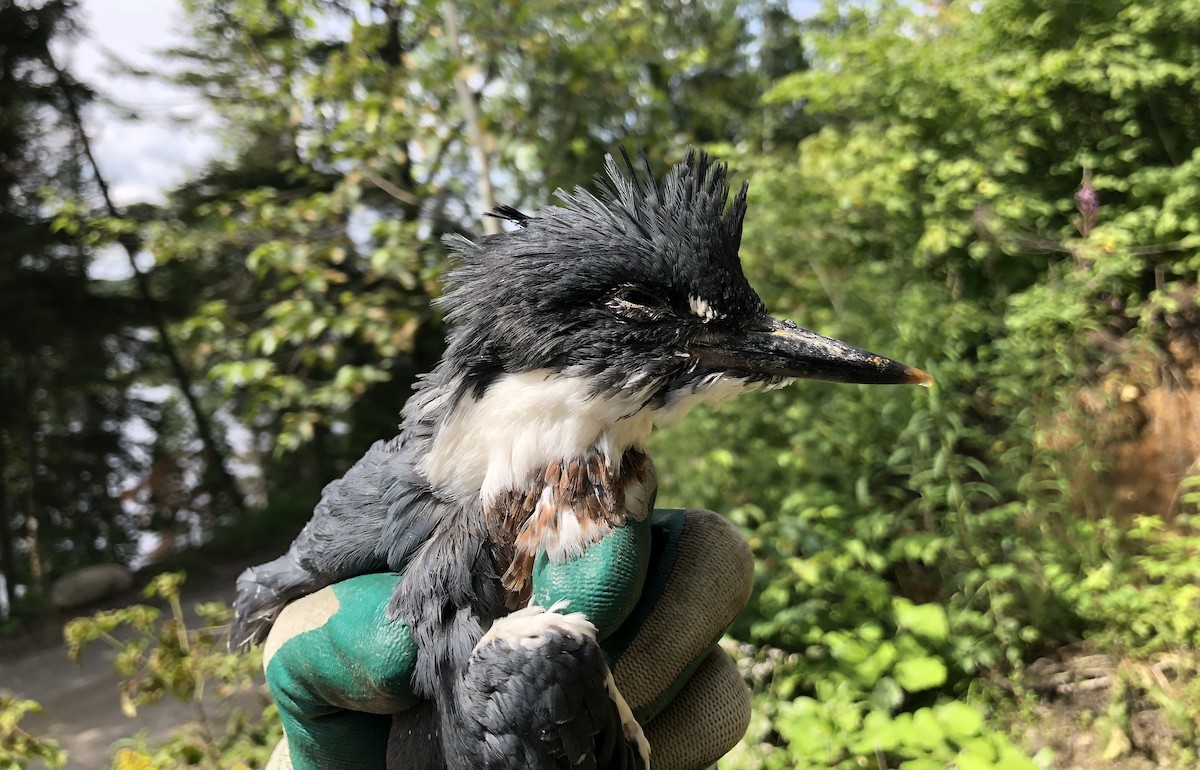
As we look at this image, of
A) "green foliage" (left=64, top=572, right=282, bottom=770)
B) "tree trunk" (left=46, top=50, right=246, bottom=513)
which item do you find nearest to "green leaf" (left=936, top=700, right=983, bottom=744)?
"green foliage" (left=64, top=572, right=282, bottom=770)

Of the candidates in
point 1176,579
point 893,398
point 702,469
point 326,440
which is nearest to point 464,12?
point 702,469

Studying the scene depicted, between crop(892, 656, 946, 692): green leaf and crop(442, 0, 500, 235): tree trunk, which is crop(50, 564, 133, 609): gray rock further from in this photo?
crop(892, 656, 946, 692): green leaf

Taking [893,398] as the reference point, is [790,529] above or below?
below

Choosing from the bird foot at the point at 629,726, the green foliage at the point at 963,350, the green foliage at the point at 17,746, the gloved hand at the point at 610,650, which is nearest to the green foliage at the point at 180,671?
the green foliage at the point at 17,746

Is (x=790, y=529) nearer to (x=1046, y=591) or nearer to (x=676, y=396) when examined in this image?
(x=1046, y=591)

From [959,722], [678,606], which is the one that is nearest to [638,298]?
[678,606]

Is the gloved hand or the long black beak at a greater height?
the long black beak
